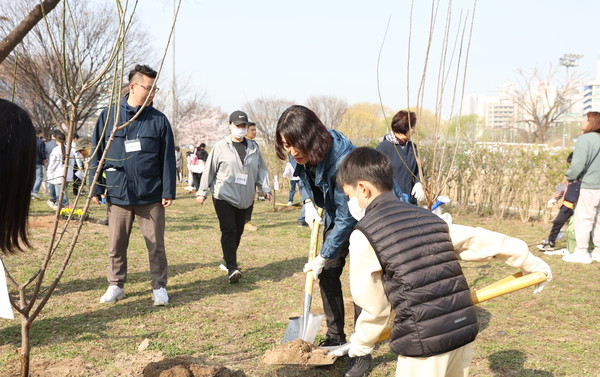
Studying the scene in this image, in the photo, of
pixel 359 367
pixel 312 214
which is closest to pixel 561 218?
pixel 312 214

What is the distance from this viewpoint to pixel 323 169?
3164 millimetres

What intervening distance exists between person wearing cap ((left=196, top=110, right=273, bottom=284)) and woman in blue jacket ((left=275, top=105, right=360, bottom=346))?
2.13 meters

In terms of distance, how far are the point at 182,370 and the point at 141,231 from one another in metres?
1.92

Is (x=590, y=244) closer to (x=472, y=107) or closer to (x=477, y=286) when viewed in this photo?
(x=477, y=286)

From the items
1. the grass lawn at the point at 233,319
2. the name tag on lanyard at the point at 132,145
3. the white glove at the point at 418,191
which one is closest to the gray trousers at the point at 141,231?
the grass lawn at the point at 233,319

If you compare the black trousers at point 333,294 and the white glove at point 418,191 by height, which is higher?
the white glove at point 418,191

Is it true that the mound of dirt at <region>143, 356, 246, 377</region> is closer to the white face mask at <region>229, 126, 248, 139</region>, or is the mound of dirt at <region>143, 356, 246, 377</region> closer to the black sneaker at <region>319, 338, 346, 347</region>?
the black sneaker at <region>319, 338, 346, 347</region>

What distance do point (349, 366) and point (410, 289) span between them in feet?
4.58

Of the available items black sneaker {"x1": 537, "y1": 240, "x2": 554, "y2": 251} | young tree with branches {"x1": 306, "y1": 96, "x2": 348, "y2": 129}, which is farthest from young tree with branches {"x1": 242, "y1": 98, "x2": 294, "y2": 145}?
black sneaker {"x1": 537, "y1": 240, "x2": 554, "y2": 251}

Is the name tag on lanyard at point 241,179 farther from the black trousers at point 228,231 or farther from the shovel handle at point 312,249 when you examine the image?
the shovel handle at point 312,249

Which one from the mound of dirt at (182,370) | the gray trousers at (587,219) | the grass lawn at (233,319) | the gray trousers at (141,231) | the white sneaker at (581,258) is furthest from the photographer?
the white sneaker at (581,258)

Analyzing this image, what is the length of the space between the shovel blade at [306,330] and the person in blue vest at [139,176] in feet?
4.92

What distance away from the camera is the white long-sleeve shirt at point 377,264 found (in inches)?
82.7

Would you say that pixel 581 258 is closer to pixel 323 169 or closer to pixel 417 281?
pixel 323 169
